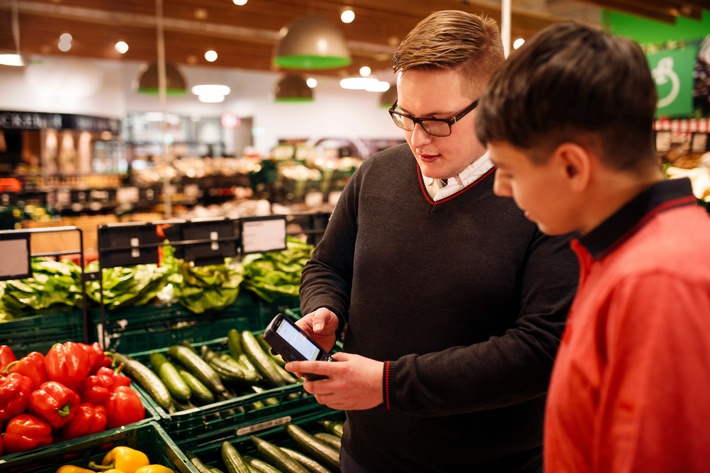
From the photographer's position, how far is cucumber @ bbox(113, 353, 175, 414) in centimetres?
249

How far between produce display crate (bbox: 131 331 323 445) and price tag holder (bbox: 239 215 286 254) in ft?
2.82

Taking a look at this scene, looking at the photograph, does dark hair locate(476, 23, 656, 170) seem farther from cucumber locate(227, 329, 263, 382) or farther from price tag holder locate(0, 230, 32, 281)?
price tag holder locate(0, 230, 32, 281)

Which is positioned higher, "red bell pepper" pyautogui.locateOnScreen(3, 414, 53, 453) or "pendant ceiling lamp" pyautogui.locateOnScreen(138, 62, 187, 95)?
"pendant ceiling lamp" pyautogui.locateOnScreen(138, 62, 187, 95)

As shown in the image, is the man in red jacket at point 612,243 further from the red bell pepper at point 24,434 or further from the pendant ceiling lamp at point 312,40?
the pendant ceiling lamp at point 312,40

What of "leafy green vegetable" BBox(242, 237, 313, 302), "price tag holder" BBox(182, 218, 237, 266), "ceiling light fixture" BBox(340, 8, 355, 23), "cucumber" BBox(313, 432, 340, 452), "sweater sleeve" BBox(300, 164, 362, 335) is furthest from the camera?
"ceiling light fixture" BBox(340, 8, 355, 23)

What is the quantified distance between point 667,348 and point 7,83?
601 inches

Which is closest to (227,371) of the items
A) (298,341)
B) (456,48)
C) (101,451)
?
(101,451)

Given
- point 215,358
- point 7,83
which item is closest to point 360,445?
point 215,358

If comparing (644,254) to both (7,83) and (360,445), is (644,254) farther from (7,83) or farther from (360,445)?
(7,83)

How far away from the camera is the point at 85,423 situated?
6.94 feet

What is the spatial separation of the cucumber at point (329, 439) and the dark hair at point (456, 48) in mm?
1613

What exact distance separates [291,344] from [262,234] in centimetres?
188

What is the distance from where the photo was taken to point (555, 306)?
1.27 metres

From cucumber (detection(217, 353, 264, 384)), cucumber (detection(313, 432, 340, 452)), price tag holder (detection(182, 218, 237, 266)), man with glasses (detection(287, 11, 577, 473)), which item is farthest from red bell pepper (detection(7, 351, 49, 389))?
man with glasses (detection(287, 11, 577, 473))
